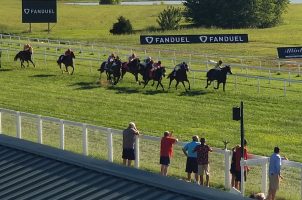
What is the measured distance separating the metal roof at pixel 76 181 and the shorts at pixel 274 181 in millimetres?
3052

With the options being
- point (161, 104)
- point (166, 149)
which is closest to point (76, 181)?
point (166, 149)

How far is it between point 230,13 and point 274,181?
64015 mm

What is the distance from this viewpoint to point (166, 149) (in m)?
18.3

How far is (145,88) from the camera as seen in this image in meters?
34.1

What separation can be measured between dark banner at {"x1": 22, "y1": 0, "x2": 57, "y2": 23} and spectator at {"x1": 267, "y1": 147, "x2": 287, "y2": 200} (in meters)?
40.0

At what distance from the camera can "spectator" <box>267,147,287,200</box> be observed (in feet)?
53.1

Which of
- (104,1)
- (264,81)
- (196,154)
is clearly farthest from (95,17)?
(196,154)

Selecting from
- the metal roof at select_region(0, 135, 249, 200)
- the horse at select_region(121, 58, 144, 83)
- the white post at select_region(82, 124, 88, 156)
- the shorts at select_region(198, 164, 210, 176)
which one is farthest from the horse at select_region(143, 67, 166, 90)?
the metal roof at select_region(0, 135, 249, 200)

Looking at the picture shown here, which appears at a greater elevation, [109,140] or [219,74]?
[219,74]

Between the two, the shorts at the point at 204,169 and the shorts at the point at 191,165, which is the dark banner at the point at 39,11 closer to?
the shorts at the point at 191,165

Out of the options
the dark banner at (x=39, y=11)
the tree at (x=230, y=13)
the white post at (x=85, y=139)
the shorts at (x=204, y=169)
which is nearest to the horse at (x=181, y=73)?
the white post at (x=85, y=139)

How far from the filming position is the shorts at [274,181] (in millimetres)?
16161

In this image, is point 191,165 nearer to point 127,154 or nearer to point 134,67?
point 127,154

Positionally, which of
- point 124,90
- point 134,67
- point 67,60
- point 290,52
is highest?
point 290,52
